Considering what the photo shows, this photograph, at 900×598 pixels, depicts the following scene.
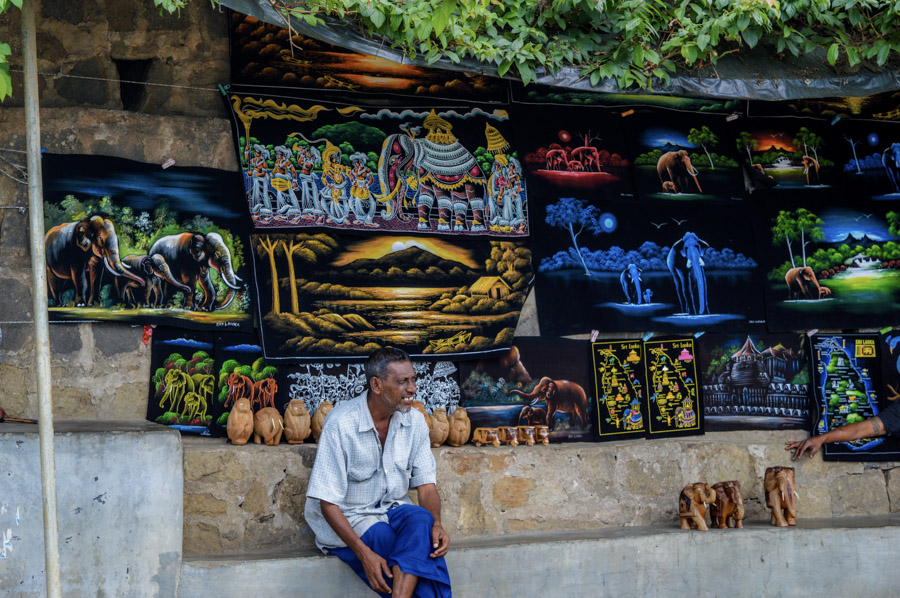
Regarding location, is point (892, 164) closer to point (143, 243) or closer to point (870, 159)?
point (870, 159)

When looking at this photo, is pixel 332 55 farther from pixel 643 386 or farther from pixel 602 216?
pixel 643 386

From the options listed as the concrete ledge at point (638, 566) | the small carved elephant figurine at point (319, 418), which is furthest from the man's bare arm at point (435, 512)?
the small carved elephant figurine at point (319, 418)

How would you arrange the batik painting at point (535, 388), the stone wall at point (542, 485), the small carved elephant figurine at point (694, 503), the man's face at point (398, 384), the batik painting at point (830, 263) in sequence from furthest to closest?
the batik painting at point (830, 263) < the batik painting at point (535, 388) < the small carved elephant figurine at point (694, 503) < the stone wall at point (542, 485) < the man's face at point (398, 384)

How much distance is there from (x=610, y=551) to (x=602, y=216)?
207 centimetres

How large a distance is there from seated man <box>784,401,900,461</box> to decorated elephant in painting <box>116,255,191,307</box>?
4092 mm

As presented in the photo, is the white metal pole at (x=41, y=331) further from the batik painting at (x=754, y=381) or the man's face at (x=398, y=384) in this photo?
the batik painting at (x=754, y=381)

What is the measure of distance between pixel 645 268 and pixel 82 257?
11.1 ft

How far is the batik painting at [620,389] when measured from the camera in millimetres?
6230

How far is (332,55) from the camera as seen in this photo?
579cm

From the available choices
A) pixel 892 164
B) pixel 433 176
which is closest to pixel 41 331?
pixel 433 176

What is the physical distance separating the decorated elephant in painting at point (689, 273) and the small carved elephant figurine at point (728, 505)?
1.15 metres

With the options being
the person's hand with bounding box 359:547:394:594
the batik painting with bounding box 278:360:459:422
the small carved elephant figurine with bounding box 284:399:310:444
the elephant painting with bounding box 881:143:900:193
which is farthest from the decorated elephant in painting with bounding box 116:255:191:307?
the elephant painting with bounding box 881:143:900:193

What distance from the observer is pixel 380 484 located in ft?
16.0

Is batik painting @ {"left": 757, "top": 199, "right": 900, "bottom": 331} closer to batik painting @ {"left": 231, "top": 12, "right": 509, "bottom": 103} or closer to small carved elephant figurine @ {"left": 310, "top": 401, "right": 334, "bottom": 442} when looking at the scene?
batik painting @ {"left": 231, "top": 12, "right": 509, "bottom": 103}
